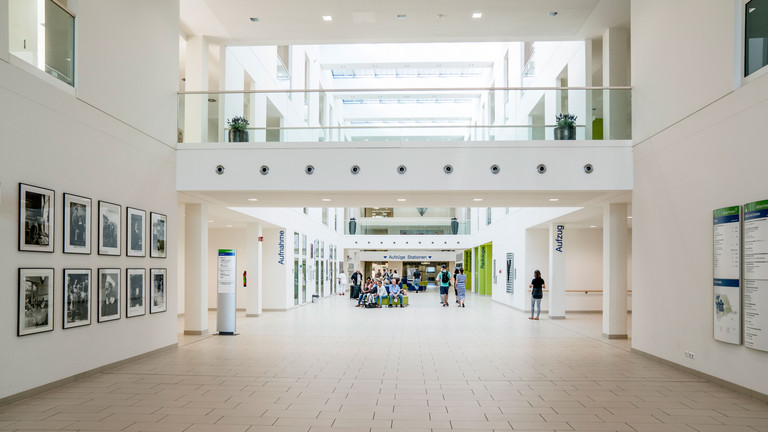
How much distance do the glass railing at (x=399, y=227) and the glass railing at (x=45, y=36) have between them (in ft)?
97.9

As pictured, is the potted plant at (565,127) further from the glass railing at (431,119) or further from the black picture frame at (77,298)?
the black picture frame at (77,298)

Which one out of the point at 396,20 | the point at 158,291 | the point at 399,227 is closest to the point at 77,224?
the point at 158,291

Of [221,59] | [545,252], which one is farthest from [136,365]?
[545,252]

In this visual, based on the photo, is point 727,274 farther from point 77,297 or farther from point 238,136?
point 238,136

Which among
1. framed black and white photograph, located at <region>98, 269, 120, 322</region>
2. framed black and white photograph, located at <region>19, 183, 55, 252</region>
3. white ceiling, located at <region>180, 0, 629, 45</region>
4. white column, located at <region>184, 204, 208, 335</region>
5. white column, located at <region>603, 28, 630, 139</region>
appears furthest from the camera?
white column, located at <region>184, 204, 208, 335</region>

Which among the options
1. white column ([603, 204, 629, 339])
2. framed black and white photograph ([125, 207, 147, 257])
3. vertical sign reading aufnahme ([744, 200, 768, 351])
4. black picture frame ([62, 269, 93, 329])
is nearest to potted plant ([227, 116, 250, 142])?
framed black and white photograph ([125, 207, 147, 257])

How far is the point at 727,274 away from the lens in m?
6.95

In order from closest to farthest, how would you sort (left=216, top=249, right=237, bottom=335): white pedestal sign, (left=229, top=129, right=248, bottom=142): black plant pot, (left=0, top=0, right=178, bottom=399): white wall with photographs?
(left=0, top=0, right=178, bottom=399): white wall with photographs
(left=229, top=129, right=248, bottom=142): black plant pot
(left=216, top=249, right=237, bottom=335): white pedestal sign

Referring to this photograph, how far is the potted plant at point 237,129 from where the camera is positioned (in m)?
11.0

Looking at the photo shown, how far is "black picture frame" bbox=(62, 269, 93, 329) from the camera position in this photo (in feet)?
23.1

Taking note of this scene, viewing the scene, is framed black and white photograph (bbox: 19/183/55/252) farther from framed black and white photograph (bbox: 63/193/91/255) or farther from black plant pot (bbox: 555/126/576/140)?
black plant pot (bbox: 555/126/576/140)

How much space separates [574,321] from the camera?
51.5ft

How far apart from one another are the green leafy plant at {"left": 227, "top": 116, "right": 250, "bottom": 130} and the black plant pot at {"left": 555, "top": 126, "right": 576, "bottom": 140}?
19.4 feet

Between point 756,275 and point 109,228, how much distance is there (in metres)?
8.30
